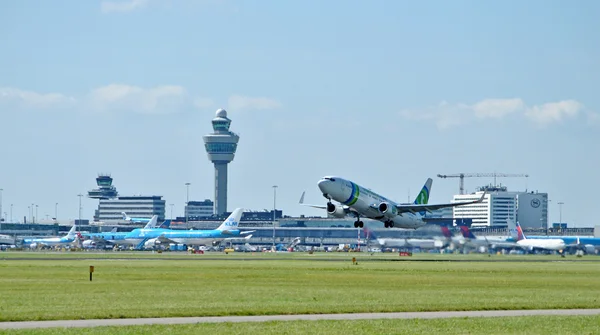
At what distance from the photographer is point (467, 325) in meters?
38.9

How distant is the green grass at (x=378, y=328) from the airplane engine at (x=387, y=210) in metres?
70.9

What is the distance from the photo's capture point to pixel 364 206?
11012 cm

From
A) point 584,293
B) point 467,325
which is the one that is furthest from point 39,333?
point 584,293

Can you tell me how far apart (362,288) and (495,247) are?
89601 millimetres

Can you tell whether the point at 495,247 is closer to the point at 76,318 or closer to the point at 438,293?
the point at 438,293

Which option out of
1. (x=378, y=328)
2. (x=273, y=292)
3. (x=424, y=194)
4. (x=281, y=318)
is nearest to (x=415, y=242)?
(x=424, y=194)

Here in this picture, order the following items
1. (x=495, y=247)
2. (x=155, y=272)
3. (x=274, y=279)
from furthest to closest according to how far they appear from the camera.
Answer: (x=495, y=247)
(x=155, y=272)
(x=274, y=279)

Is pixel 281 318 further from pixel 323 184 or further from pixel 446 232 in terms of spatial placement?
pixel 446 232

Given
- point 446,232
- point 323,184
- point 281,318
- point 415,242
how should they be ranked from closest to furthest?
point 281,318, point 323,184, point 446,232, point 415,242

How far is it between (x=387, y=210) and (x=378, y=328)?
248 ft

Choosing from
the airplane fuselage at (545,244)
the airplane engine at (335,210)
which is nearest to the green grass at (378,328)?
the airplane engine at (335,210)

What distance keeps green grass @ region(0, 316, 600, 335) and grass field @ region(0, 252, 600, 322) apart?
4962mm

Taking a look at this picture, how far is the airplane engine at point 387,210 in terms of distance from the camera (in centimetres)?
11207

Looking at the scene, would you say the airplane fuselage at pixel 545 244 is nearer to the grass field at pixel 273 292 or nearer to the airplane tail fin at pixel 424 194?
the airplane tail fin at pixel 424 194
